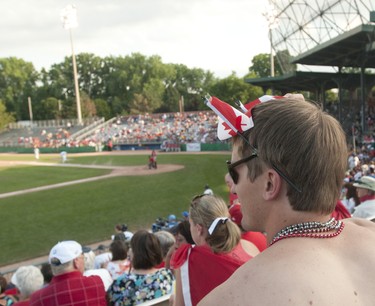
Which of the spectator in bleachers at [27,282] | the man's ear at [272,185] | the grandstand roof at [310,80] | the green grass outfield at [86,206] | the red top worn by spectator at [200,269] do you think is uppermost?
the grandstand roof at [310,80]

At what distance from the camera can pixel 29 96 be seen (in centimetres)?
8681

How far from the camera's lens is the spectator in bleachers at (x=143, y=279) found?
353 cm

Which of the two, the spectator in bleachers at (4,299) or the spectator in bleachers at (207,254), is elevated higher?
the spectator in bleachers at (207,254)

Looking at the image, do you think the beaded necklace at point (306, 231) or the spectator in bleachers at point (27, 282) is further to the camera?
the spectator in bleachers at point (27, 282)

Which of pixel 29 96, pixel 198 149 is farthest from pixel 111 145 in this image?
pixel 29 96

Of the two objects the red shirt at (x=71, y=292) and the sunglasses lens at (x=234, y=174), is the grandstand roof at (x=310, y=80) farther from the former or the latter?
the sunglasses lens at (x=234, y=174)

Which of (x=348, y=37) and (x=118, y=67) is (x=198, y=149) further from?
(x=118, y=67)

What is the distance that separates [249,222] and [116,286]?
2.52 meters

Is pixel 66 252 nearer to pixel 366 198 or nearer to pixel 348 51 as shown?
pixel 366 198

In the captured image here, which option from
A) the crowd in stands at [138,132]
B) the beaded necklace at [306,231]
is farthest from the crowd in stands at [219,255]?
the crowd in stands at [138,132]

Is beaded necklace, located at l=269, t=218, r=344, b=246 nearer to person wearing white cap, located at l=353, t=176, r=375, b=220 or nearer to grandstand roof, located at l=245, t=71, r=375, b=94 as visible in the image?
person wearing white cap, located at l=353, t=176, r=375, b=220

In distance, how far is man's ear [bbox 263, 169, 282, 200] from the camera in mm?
1375

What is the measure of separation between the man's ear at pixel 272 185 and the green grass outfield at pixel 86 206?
951cm

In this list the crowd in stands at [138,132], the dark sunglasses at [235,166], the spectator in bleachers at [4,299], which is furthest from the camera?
the crowd in stands at [138,132]
